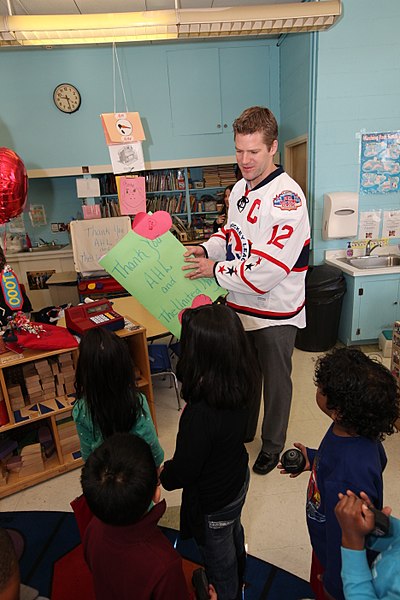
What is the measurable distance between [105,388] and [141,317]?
1484 mm

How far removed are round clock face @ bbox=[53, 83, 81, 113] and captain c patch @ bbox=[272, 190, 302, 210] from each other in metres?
3.66

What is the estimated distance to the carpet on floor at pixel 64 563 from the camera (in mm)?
1510

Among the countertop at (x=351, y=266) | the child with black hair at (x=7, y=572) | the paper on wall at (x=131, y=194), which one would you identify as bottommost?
the child with black hair at (x=7, y=572)

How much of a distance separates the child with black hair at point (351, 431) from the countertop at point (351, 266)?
248 cm

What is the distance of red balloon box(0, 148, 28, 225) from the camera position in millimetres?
2082

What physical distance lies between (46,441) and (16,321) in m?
0.74

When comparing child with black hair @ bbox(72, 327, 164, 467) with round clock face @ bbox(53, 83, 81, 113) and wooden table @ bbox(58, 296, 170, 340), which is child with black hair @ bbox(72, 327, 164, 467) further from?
round clock face @ bbox(53, 83, 81, 113)

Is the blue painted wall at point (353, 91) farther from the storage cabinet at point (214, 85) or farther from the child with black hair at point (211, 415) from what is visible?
the child with black hair at point (211, 415)

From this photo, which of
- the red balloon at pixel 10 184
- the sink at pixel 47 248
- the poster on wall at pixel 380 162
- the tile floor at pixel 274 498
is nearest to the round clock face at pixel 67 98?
the sink at pixel 47 248

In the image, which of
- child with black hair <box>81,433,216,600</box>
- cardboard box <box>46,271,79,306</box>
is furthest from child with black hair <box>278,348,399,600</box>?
cardboard box <box>46,271,79,306</box>

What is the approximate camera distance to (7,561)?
84cm

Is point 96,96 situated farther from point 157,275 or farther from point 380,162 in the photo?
point 157,275

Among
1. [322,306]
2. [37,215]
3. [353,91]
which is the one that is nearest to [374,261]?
[322,306]

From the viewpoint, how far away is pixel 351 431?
977 mm
